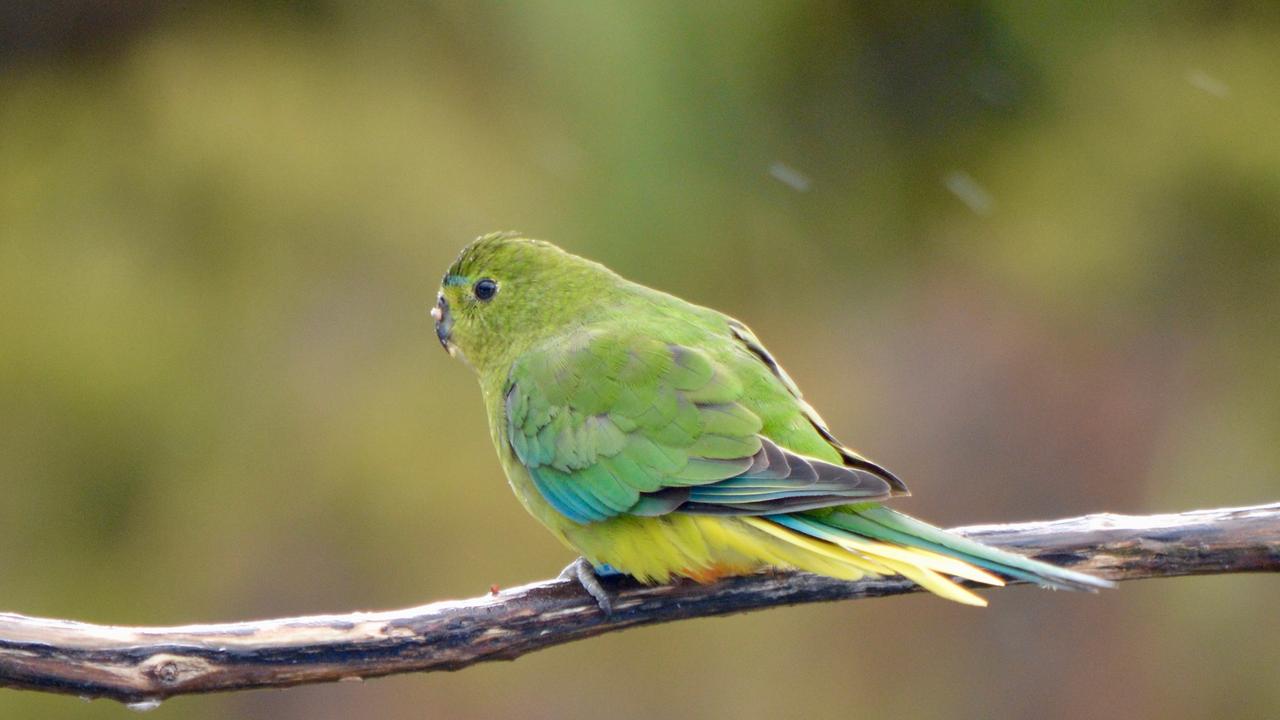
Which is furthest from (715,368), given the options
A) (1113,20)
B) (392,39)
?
(1113,20)

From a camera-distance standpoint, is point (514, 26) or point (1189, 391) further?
point (1189, 391)

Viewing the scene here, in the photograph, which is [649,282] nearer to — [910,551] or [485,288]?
[485,288]

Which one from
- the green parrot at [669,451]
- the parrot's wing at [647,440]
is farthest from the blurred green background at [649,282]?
the parrot's wing at [647,440]

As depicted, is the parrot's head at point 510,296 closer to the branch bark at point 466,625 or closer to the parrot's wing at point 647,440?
the parrot's wing at point 647,440

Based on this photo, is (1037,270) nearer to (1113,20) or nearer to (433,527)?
(1113,20)

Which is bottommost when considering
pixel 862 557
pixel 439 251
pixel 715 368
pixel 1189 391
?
pixel 862 557

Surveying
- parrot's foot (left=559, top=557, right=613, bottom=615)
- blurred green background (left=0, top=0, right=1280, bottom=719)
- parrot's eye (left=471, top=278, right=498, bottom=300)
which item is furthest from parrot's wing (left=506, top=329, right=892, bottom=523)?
blurred green background (left=0, top=0, right=1280, bottom=719)

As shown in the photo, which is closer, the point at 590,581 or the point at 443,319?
the point at 590,581

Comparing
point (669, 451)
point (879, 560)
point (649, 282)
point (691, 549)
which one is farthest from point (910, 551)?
point (649, 282)
